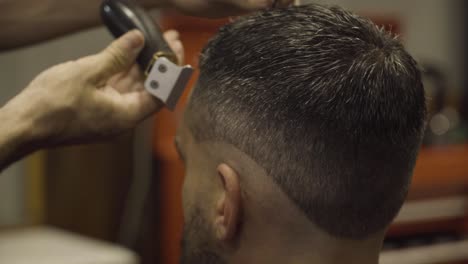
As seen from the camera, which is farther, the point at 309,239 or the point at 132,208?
the point at 132,208

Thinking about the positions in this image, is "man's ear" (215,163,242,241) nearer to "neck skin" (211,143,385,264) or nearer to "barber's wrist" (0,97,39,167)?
"neck skin" (211,143,385,264)

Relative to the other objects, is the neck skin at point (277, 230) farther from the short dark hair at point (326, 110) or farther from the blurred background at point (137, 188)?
the blurred background at point (137, 188)

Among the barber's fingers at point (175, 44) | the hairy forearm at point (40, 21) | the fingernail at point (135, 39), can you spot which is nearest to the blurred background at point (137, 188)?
the hairy forearm at point (40, 21)

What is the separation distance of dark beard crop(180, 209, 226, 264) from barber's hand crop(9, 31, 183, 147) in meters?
0.25

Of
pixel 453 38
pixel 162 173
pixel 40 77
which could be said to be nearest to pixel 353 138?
pixel 40 77

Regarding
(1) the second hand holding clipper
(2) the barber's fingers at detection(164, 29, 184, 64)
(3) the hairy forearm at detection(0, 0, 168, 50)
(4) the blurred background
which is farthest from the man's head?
(4) the blurred background

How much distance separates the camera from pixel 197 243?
1254 mm

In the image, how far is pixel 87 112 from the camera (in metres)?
1.35

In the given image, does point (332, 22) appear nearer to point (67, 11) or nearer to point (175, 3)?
A: point (175, 3)

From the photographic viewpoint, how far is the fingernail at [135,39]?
1.36 meters

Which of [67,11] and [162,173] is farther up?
[67,11]

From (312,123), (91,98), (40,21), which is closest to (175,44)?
(91,98)

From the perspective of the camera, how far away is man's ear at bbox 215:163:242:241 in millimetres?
1153

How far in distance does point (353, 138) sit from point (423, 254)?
2298 millimetres
